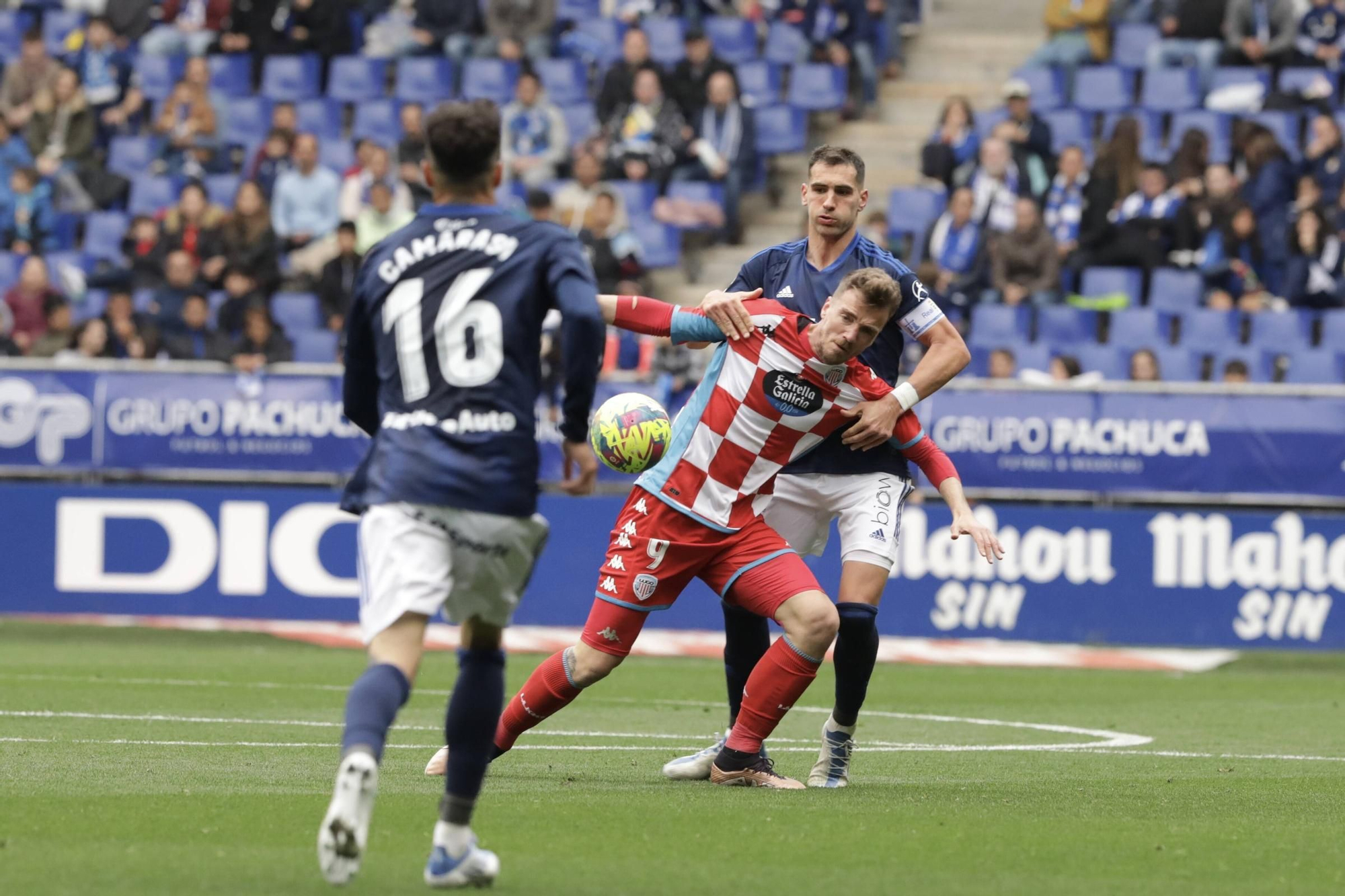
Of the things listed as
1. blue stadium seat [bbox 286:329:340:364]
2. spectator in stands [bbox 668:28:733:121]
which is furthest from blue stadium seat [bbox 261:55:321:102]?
blue stadium seat [bbox 286:329:340:364]

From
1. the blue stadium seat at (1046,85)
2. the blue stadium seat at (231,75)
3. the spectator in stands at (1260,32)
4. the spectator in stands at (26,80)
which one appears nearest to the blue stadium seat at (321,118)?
the blue stadium seat at (231,75)

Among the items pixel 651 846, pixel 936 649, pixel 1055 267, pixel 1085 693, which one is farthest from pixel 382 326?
pixel 1055 267

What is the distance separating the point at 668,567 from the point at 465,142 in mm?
2676

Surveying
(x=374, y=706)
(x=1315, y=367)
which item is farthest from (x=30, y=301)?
(x=374, y=706)

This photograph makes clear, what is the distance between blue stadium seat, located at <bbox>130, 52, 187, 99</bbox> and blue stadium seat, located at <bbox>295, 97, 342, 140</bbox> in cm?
183

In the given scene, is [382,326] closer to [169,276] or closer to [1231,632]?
[1231,632]

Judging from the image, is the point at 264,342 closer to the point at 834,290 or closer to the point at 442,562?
the point at 834,290

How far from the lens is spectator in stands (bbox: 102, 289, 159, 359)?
61.0 feet

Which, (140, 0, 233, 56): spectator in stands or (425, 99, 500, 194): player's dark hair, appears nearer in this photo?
(425, 99, 500, 194): player's dark hair

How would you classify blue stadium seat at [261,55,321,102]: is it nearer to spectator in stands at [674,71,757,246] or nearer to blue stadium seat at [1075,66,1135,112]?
spectator in stands at [674,71,757,246]

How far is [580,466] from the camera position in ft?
17.8

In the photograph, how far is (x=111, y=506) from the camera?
16.7m

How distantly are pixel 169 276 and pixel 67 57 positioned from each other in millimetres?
5197

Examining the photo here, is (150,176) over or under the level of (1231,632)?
over
